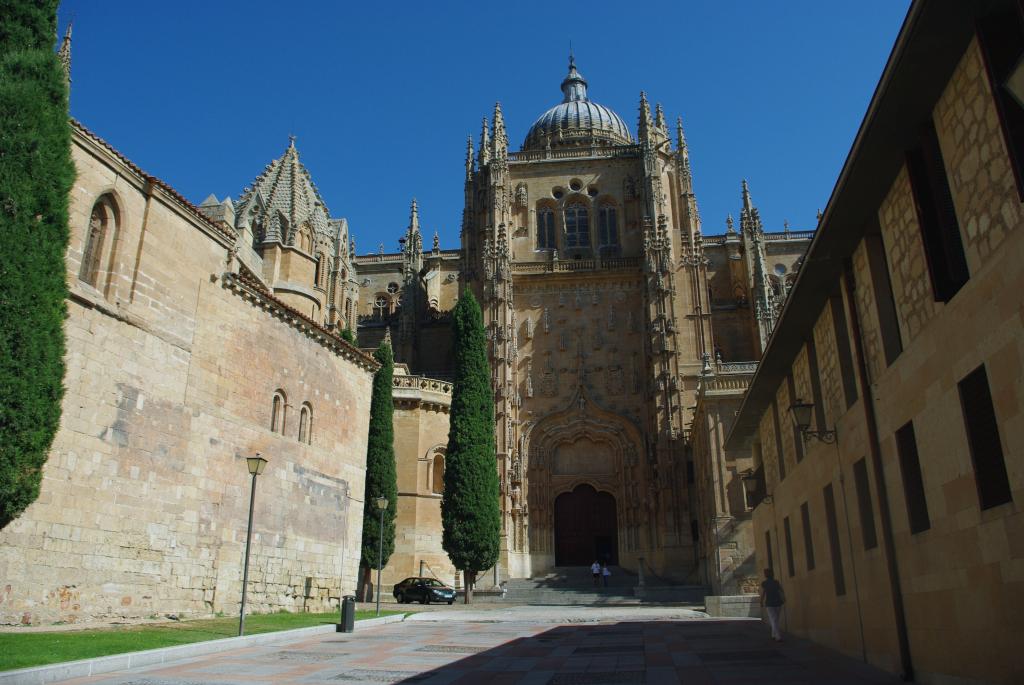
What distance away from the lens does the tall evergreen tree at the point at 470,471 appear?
30609 mm

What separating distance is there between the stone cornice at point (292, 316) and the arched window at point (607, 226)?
23.3m

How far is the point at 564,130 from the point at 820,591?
4530cm

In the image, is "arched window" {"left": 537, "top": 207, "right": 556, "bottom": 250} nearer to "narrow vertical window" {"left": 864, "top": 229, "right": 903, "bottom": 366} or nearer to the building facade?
the building facade

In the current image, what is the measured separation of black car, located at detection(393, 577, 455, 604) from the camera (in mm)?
30000

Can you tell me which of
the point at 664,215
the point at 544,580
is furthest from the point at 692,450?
the point at 664,215

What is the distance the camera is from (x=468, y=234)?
1784 inches

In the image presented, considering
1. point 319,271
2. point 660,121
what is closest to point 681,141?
point 660,121

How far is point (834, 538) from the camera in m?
11.6

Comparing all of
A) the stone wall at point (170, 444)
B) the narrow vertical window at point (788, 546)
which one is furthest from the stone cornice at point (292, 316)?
the narrow vertical window at point (788, 546)

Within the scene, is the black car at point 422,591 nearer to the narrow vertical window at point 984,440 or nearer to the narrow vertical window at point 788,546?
the narrow vertical window at point 788,546

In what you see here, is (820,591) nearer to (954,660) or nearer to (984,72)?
(954,660)

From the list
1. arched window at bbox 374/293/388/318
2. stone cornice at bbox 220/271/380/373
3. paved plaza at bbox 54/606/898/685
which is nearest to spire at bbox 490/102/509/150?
arched window at bbox 374/293/388/318

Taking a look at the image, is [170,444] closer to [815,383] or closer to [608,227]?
[815,383]

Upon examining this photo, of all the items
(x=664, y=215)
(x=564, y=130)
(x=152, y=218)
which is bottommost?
(x=152, y=218)
